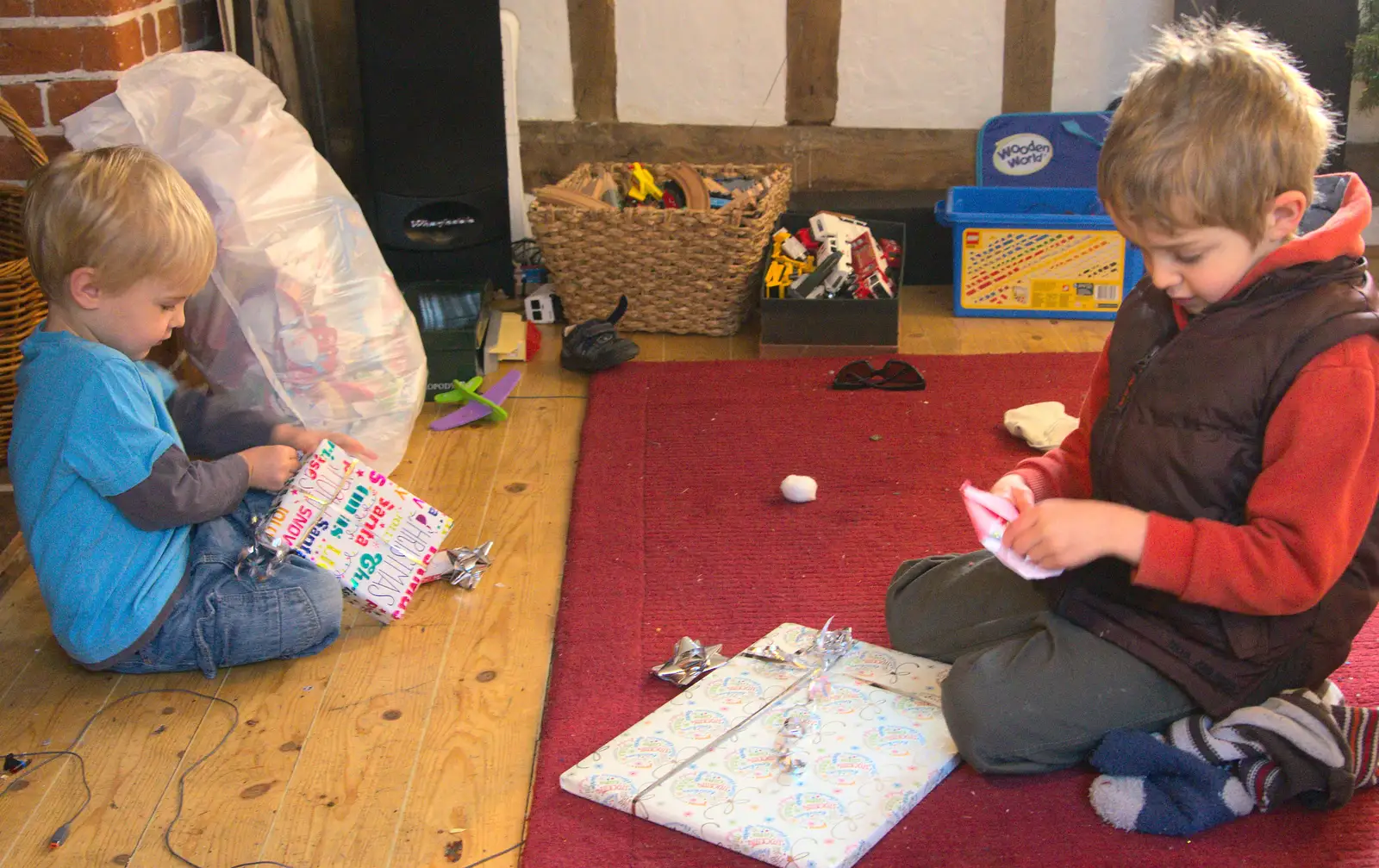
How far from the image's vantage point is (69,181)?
152 centimetres

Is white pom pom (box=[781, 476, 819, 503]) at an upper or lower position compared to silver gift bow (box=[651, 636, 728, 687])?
upper

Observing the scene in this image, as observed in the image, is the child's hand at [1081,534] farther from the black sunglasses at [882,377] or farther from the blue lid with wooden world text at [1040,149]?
the blue lid with wooden world text at [1040,149]

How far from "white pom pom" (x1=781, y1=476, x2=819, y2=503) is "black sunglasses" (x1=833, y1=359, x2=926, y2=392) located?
1.62 ft

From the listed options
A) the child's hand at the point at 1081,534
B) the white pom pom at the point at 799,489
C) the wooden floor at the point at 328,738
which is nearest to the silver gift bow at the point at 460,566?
the wooden floor at the point at 328,738

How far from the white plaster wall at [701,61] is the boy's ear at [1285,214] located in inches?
87.0

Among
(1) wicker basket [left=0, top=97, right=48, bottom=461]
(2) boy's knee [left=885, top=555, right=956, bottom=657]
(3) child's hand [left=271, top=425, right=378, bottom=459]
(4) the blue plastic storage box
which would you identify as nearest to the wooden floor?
(3) child's hand [left=271, top=425, right=378, bottom=459]

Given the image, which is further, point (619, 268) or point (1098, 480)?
point (619, 268)

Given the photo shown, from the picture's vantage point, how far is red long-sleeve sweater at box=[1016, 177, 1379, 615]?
1.22 m

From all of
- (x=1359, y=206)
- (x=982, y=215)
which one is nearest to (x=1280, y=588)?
(x=1359, y=206)

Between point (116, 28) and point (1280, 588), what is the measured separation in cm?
187

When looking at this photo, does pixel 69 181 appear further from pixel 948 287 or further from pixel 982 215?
pixel 948 287

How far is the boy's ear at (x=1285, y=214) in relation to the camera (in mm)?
1212

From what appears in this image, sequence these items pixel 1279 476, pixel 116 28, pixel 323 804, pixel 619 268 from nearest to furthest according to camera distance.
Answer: pixel 1279 476 < pixel 323 804 < pixel 116 28 < pixel 619 268

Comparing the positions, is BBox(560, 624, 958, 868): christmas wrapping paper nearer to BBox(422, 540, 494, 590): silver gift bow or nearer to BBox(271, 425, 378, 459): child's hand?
BBox(422, 540, 494, 590): silver gift bow
